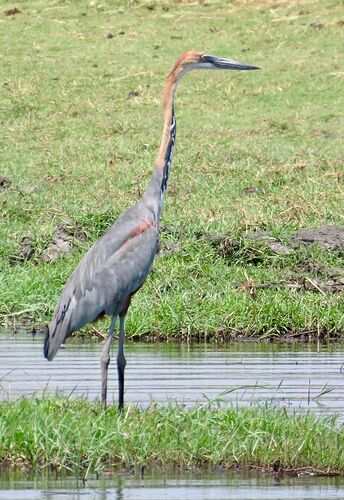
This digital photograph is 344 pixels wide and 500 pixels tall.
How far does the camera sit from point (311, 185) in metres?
17.8

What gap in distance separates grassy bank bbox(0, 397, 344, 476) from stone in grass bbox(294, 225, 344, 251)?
661cm

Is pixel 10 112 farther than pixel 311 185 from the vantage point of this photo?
Yes

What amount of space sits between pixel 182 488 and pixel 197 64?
13.5ft

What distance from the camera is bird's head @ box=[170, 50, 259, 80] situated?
1041 cm

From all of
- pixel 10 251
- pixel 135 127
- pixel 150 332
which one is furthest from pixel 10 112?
pixel 150 332

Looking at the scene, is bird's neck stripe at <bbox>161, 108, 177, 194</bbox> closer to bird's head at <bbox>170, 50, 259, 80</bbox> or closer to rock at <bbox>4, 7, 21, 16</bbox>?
bird's head at <bbox>170, 50, 259, 80</bbox>

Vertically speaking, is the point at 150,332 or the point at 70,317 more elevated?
the point at 70,317

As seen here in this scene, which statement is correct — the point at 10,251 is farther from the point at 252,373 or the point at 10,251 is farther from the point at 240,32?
the point at 240,32

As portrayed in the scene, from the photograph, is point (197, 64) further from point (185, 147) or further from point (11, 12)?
point (11, 12)

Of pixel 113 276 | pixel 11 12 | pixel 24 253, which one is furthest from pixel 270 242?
pixel 11 12

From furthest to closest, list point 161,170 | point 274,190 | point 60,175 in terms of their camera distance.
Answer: point 60,175 < point 274,190 < point 161,170

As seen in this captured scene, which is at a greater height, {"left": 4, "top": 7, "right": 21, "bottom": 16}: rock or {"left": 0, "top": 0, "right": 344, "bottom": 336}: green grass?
{"left": 4, "top": 7, "right": 21, "bottom": 16}: rock

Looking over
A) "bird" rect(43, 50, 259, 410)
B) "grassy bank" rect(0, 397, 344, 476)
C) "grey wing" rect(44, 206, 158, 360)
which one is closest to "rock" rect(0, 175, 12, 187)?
"bird" rect(43, 50, 259, 410)

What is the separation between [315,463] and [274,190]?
33.6ft
